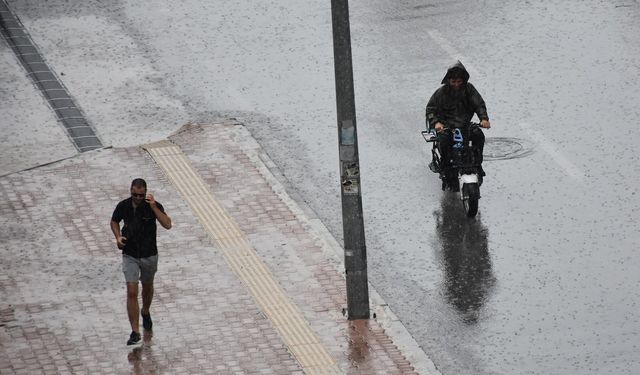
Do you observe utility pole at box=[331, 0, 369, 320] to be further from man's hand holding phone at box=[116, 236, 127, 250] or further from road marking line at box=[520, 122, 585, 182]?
road marking line at box=[520, 122, 585, 182]

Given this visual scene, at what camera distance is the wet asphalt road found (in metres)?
15.3

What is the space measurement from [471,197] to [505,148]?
2.06m

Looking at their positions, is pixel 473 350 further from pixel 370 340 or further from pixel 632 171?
pixel 632 171

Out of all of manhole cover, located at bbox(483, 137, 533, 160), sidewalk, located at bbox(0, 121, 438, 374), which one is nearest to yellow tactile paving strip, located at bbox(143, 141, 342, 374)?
sidewalk, located at bbox(0, 121, 438, 374)

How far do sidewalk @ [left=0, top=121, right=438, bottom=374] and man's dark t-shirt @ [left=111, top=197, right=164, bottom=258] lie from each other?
0.94m

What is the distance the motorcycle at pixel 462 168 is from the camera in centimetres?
1748

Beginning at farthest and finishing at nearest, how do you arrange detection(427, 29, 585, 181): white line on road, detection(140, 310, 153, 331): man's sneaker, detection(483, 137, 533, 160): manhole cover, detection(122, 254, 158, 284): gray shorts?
1. detection(483, 137, 533, 160): manhole cover
2. detection(427, 29, 585, 181): white line on road
3. detection(140, 310, 153, 331): man's sneaker
4. detection(122, 254, 158, 284): gray shorts

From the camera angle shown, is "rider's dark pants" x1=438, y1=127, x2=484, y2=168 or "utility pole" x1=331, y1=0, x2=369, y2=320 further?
"rider's dark pants" x1=438, y1=127, x2=484, y2=168

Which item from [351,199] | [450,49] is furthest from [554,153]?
[351,199]

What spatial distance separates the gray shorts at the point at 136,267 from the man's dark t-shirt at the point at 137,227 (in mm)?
43

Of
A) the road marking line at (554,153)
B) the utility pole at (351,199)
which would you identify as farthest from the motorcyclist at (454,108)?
the utility pole at (351,199)

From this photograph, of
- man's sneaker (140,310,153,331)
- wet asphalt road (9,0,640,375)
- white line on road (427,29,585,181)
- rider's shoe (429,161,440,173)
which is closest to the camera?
man's sneaker (140,310,153,331)

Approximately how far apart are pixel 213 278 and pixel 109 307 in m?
1.19

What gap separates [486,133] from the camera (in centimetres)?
1977
